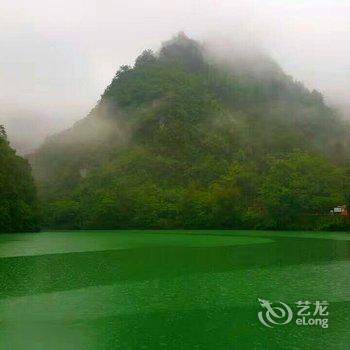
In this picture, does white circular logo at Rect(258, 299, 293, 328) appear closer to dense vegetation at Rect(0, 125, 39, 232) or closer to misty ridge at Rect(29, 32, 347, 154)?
dense vegetation at Rect(0, 125, 39, 232)

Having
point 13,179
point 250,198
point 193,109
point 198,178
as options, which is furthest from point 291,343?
point 193,109

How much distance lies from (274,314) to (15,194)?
36716 millimetres

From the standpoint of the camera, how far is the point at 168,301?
10.8 metres

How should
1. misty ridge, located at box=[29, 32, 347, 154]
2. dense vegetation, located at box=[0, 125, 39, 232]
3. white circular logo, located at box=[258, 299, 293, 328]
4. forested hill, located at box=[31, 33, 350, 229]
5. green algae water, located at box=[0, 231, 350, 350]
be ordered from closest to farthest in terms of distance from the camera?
green algae water, located at box=[0, 231, 350, 350], white circular logo, located at box=[258, 299, 293, 328], dense vegetation, located at box=[0, 125, 39, 232], forested hill, located at box=[31, 33, 350, 229], misty ridge, located at box=[29, 32, 347, 154]

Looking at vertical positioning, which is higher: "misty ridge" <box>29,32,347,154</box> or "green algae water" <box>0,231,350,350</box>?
"misty ridge" <box>29,32,347,154</box>

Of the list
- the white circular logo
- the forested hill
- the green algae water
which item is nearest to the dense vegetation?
the forested hill

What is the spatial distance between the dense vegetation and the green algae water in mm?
23899

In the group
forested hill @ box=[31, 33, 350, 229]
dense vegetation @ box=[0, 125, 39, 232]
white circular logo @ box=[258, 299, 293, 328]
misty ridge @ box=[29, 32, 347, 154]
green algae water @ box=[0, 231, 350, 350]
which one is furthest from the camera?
misty ridge @ box=[29, 32, 347, 154]

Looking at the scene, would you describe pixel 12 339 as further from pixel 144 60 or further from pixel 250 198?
pixel 144 60

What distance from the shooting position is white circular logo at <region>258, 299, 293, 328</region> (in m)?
8.91

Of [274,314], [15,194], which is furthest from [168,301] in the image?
[15,194]

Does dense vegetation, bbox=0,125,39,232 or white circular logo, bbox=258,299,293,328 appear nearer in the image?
white circular logo, bbox=258,299,293,328

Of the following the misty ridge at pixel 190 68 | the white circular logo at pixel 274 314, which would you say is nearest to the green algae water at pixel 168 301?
the white circular logo at pixel 274 314

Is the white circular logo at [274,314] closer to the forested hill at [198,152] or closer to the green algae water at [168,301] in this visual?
the green algae water at [168,301]
